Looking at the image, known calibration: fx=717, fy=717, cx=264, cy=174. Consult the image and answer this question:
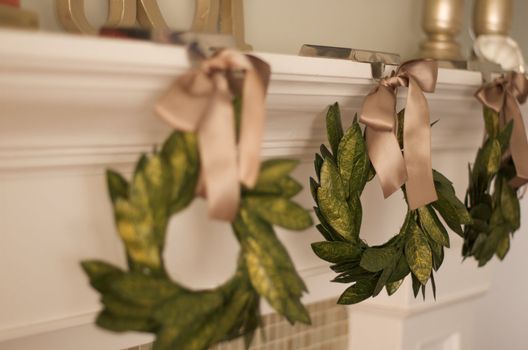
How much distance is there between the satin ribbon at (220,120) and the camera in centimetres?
62

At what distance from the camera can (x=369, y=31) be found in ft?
3.96

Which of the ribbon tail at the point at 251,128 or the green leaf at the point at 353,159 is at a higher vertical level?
the ribbon tail at the point at 251,128

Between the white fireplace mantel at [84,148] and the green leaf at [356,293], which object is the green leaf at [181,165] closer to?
the white fireplace mantel at [84,148]

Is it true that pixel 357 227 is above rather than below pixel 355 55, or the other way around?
below

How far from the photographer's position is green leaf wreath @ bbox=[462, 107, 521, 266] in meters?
1.06

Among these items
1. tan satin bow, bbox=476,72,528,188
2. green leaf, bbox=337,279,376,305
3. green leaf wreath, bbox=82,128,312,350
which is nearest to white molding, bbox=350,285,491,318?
tan satin bow, bbox=476,72,528,188

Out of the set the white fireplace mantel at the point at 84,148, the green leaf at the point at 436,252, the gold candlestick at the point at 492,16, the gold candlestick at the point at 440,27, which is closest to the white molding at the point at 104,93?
the white fireplace mantel at the point at 84,148

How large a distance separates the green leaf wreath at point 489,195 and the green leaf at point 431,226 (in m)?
0.14

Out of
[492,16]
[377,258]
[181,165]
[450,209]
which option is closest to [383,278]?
[377,258]

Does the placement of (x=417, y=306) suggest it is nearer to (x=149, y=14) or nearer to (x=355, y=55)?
(x=355, y=55)

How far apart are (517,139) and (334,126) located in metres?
0.38

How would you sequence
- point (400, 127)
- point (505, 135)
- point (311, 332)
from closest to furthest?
point (400, 127), point (505, 135), point (311, 332)

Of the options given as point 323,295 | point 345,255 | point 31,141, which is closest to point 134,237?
point 31,141

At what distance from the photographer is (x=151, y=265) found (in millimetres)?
617
